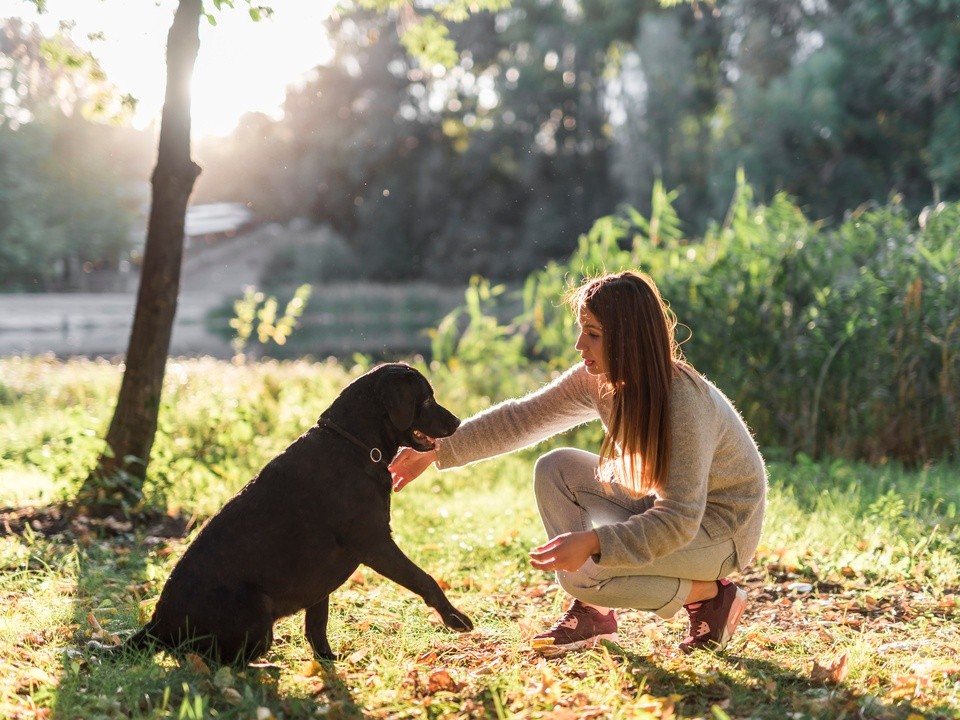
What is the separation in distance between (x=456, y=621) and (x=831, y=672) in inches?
46.5

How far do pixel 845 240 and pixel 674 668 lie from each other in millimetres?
5481

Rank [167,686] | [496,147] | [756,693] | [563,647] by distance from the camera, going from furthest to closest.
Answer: [496,147] < [563,647] < [756,693] < [167,686]

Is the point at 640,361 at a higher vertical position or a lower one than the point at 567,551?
higher

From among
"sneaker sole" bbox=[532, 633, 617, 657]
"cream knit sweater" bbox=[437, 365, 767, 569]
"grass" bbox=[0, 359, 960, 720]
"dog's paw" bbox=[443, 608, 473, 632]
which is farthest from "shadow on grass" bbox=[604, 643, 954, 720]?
"dog's paw" bbox=[443, 608, 473, 632]

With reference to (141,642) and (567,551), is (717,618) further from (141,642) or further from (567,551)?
(141,642)

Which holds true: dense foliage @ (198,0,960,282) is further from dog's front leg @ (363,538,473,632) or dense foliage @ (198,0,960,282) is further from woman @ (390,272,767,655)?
dog's front leg @ (363,538,473,632)

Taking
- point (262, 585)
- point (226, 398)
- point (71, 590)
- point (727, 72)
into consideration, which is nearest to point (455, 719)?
point (262, 585)

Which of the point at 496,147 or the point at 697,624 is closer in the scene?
the point at 697,624

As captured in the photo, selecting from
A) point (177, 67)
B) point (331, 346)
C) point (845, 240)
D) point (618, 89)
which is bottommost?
point (331, 346)

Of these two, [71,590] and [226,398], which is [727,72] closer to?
[226,398]

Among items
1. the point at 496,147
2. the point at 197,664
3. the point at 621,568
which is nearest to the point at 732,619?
the point at 621,568

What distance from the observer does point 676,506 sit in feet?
9.25

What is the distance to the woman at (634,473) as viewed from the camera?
2.82 metres

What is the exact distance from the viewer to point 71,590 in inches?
156
